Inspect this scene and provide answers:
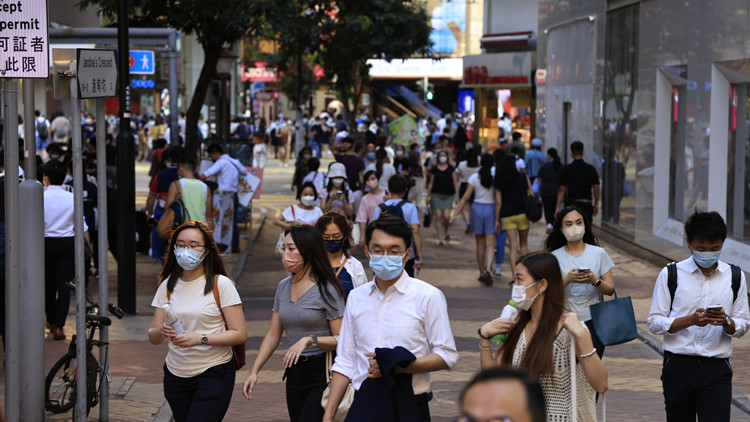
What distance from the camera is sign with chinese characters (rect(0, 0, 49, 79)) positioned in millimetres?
6863

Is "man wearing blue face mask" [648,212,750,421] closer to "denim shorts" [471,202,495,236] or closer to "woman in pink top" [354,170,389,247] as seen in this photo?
"woman in pink top" [354,170,389,247]

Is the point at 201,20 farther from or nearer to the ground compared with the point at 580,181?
farther from the ground

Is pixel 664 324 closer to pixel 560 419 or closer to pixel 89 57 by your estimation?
pixel 560 419

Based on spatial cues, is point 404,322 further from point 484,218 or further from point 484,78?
point 484,78

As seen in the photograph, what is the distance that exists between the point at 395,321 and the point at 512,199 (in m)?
10.5

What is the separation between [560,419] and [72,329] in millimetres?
8476

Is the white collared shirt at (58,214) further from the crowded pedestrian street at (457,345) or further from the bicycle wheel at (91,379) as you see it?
the bicycle wheel at (91,379)

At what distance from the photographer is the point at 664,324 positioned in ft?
20.8

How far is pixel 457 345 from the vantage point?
1185 cm

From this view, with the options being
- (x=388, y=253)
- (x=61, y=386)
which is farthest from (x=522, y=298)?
(x=61, y=386)

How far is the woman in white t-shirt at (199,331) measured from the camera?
21.1 feet

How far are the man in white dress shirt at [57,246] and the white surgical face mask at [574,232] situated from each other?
5.67 meters

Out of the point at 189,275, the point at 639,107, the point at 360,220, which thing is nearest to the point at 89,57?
the point at 189,275

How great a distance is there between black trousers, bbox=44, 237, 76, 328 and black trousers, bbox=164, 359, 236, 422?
5.38m
